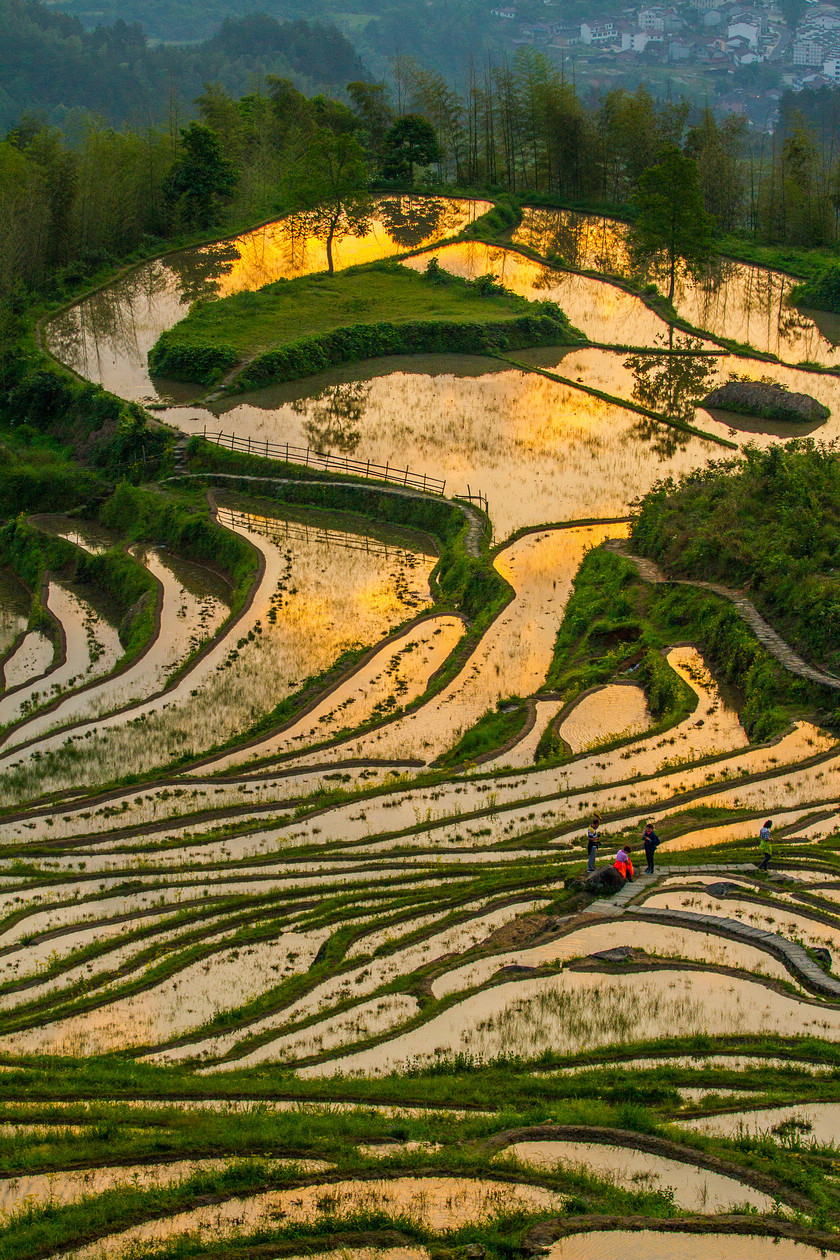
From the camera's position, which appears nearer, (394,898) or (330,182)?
(394,898)

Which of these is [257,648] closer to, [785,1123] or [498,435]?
[498,435]

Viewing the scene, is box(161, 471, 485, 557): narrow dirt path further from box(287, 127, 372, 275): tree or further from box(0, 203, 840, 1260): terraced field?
box(287, 127, 372, 275): tree

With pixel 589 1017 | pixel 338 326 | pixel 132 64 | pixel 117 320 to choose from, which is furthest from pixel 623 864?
pixel 132 64

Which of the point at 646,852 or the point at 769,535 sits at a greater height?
the point at 769,535

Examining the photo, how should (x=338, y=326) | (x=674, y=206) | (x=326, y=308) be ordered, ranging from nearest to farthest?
(x=338, y=326), (x=674, y=206), (x=326, y=308)

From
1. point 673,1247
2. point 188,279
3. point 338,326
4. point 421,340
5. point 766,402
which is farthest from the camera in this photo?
point 188,279

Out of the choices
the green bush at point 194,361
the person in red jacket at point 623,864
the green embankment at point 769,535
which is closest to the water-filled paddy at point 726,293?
the green embankment at point 769,535

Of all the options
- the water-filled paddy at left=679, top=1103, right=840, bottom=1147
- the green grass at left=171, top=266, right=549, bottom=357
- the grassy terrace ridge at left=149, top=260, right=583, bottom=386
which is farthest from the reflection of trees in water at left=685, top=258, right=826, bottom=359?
the water-filled paddy at left=679, top=1103, right=840, bottom=1147

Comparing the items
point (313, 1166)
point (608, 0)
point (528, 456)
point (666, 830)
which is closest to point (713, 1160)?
point (313, 1166)
